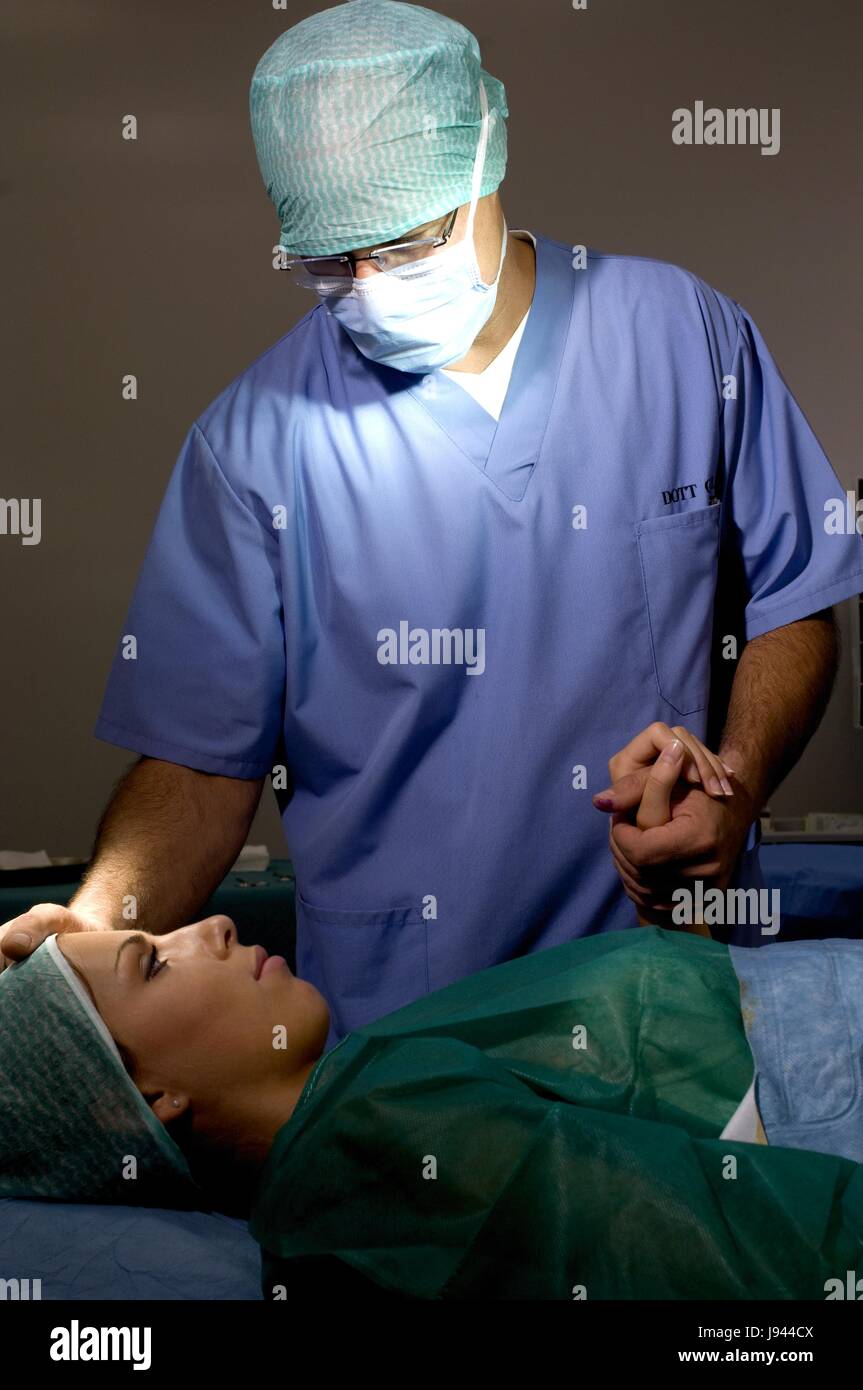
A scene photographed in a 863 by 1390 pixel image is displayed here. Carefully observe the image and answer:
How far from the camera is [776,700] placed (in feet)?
4.90

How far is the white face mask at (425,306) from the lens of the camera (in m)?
1.44

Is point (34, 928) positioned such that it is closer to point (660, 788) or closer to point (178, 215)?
point (660, 788)

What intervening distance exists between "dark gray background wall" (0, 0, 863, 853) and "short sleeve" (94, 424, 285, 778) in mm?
2505

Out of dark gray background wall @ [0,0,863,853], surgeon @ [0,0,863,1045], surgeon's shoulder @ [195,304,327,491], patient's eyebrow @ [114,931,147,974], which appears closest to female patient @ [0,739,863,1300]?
patient's eyebrow @ [114,931,147,974]

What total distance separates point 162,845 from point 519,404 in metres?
0.63

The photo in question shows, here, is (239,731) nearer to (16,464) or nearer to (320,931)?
(320,931)

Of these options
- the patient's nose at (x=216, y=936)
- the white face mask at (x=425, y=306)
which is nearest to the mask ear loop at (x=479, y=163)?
the white face mask at (x=425, y=306)

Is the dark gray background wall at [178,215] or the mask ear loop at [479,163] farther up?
the dark gray background wall at [178,215]

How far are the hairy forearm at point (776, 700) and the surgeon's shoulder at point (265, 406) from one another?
0.59m

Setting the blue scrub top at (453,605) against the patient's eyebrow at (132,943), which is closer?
the patient's eyebrow at (132,943)

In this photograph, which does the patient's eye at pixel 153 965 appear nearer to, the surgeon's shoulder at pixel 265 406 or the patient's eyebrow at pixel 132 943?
the patient's eyebrow at pixel 132 943

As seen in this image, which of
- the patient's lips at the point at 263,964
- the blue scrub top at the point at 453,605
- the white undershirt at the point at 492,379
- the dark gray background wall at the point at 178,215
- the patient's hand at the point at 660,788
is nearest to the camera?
the patient's hand at the point at 660,788

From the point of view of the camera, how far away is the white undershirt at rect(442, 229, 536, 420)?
1560 mm

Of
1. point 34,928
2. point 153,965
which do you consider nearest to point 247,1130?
point 153,965
